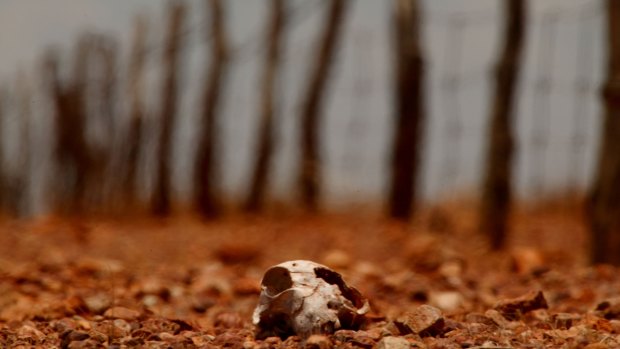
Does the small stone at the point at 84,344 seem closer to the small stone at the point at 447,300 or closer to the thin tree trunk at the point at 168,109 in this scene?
the small stone at the point at 447,300

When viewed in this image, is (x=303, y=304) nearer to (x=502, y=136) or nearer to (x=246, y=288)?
(x=246, y=288)

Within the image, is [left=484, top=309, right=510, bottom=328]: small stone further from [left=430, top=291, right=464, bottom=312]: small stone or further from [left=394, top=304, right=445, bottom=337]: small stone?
[left=430, top=291, right=464, bottom=312]: small stone

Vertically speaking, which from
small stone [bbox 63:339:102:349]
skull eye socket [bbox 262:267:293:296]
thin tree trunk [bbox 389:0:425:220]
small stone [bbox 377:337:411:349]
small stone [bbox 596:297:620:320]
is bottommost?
small stone [bbox 377:337:411:349]

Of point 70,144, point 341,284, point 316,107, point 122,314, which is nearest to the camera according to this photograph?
point 341,284

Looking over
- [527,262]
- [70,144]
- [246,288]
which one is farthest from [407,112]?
[70,144]

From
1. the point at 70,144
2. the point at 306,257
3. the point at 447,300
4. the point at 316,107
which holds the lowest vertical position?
the point at 447,300

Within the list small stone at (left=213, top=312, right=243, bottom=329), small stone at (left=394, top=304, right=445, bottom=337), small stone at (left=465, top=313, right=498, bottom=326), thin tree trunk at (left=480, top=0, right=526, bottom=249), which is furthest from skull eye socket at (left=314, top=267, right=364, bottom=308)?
thin tree trunk at (left=480, top=0, right=526, bottom=249)
